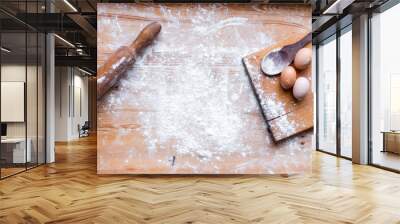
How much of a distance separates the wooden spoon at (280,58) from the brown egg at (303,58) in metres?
0.10

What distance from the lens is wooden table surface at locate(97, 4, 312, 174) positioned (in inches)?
247

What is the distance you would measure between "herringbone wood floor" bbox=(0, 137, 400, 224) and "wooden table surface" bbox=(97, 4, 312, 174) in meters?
0.33

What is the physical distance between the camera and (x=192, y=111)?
6.31 m

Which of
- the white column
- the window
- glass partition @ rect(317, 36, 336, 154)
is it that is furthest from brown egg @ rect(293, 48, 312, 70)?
glass partition @ rect(317, 36, 336, 154)

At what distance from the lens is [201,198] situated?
4723 mm

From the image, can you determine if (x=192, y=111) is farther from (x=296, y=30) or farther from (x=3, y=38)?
(x=3, y=38)

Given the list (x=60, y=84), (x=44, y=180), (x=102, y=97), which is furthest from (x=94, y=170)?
(x=60, y=84)

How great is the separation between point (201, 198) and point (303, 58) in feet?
9.71

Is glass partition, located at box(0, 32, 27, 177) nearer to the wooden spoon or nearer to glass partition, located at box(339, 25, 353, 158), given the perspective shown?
the wooden spoon

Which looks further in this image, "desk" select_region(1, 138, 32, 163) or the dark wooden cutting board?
"desk" select_region(1, 138, 32, 163)

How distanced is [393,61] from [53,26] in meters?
6.74

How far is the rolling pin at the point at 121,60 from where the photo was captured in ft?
20.2

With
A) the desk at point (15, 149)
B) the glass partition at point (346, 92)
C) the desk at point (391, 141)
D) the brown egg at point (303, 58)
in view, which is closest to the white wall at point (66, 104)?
the desk at point (15, 149)

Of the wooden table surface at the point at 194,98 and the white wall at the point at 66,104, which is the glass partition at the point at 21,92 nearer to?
the wooden table surface at the point at 194,98
